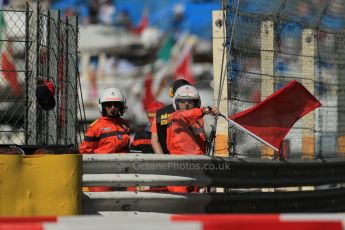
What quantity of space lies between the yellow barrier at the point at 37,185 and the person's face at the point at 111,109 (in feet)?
7.85

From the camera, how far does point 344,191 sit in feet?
32.7

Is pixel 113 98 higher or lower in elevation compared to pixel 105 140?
higher

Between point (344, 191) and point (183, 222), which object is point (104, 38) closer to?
point (344, 191)

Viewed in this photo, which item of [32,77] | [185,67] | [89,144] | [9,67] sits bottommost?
[89,144]

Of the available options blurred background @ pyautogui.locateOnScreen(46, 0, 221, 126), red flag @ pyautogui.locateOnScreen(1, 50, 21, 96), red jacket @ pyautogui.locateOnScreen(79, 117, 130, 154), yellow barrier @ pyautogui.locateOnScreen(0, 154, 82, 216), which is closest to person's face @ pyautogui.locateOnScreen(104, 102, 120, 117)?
red jacket @ pyautogui.locateOnScreen(79, 117, 130, 154)

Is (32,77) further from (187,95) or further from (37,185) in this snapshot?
(37,185)

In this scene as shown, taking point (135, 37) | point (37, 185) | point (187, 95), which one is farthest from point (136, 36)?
point (37, 185)

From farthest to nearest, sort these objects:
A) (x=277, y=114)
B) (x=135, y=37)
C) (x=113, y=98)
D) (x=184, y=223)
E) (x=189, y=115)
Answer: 1. (x=135, y=37)
2. (x=113, y=98)
3. (x=277, y=114)
4. (x=189, y=115)
5. (x=184, y=223)

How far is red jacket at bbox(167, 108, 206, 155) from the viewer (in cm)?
886

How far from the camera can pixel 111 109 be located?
9.39m

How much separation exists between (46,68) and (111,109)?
82cm

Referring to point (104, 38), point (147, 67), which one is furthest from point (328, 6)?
point (104, 38)

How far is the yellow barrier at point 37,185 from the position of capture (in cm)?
681

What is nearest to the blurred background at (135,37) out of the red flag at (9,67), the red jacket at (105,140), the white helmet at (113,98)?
the red flag at (9,67)
